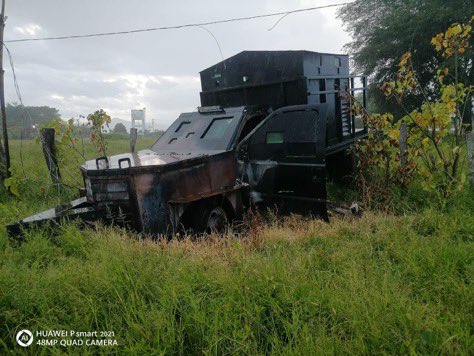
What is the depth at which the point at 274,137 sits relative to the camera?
4688 mm

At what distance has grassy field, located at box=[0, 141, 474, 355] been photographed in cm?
190

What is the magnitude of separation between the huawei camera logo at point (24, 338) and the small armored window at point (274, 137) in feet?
11.7

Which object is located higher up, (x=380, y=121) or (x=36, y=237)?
(x=380, y=121)

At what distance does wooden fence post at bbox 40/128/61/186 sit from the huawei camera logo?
5037mm

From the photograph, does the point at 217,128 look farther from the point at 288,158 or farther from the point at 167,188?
the point at 167,188

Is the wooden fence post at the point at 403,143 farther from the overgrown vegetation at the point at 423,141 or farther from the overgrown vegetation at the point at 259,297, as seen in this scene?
the overgrown vegetation at the point at 259,297

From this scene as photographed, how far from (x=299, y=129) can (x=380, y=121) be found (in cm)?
175

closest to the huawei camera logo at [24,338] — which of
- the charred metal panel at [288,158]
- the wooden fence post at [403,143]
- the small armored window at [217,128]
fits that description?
the charred metal panel at [288,158]

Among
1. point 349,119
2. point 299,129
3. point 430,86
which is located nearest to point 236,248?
point 299,129

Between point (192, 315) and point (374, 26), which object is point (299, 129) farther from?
point (374, 26)

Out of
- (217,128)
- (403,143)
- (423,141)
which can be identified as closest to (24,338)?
(217,128)

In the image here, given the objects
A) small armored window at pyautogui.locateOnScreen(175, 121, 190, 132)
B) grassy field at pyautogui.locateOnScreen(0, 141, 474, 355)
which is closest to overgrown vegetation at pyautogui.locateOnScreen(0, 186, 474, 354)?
grassy field at pyautogui.locateOnScreen(0, 141, 474, 355)

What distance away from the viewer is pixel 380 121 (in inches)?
210

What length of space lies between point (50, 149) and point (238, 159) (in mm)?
4223
